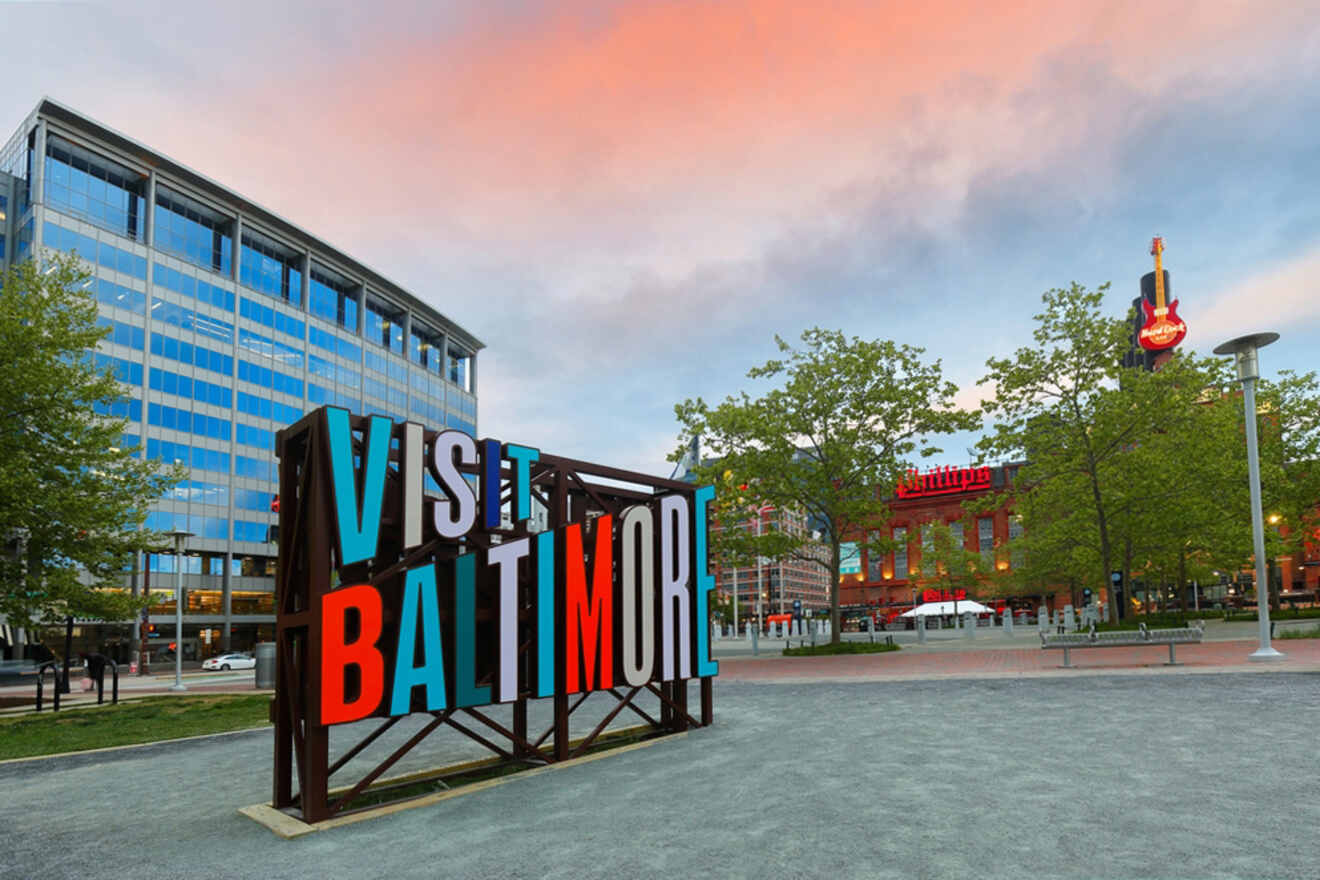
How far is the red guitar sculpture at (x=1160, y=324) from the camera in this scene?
89.2 meters

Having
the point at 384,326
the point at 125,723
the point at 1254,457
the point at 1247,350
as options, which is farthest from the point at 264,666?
the point at 384,326

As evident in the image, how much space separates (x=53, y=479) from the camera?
21.8m

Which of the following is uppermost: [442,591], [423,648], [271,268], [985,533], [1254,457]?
[271,268]

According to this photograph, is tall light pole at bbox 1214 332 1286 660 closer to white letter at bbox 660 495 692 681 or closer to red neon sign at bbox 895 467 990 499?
white letter at bbox 660 495 692 681

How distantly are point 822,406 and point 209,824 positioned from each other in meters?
27.3

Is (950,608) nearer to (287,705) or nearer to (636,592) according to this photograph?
(636,592)

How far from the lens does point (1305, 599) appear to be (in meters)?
96.1

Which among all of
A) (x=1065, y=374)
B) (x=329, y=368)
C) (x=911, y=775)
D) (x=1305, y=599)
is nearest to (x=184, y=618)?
(x=329, y=368)

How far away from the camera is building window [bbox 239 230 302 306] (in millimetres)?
65875

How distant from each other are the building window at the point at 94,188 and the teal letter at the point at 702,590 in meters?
56.5

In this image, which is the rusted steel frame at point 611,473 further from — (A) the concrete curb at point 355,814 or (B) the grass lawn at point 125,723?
(B) the grass lawn at point 125,723

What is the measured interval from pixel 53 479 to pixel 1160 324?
97.8 metres

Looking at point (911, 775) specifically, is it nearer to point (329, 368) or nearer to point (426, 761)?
point (426, 761)

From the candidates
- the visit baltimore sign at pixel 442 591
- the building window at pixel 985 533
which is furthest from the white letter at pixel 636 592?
the building window at pixel 985 533
